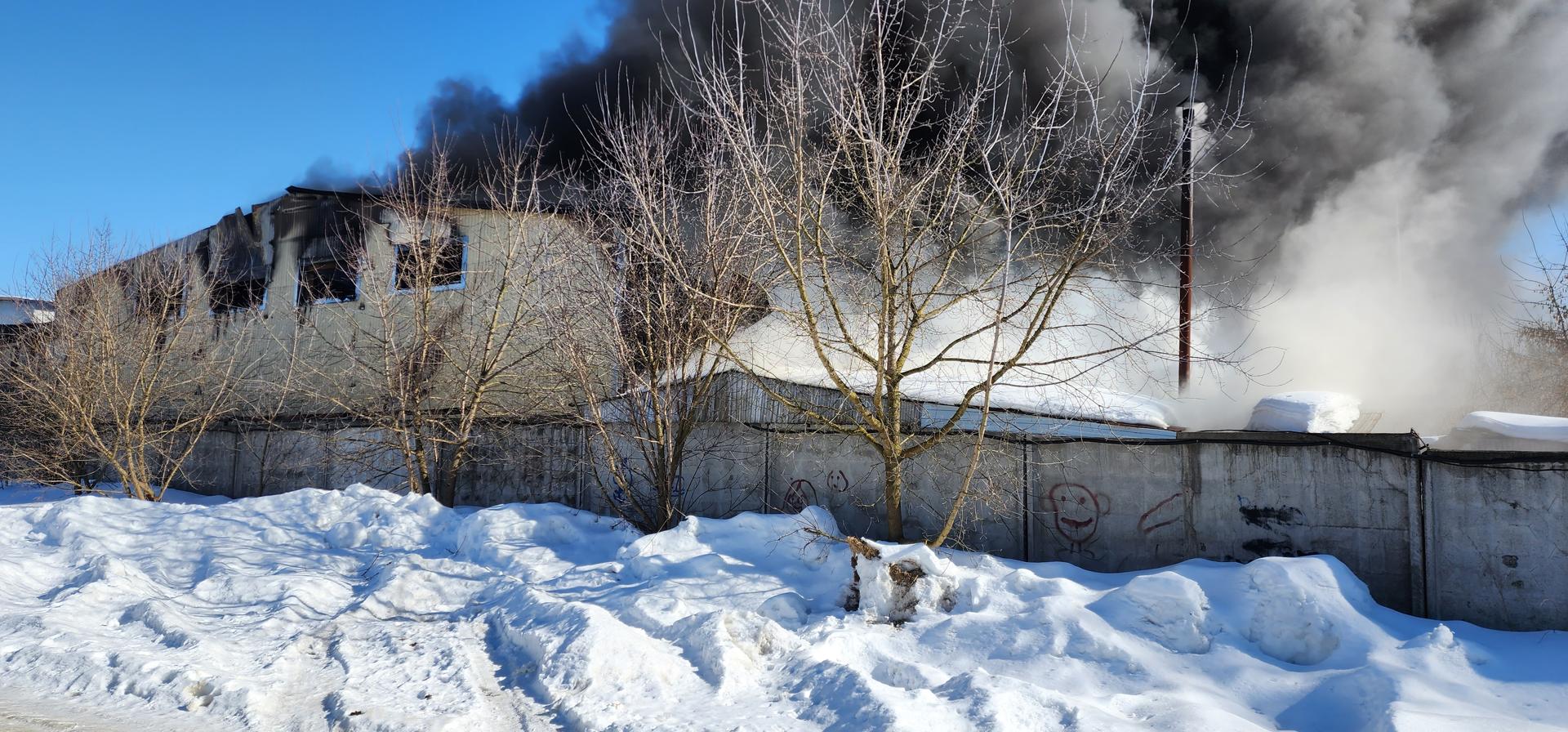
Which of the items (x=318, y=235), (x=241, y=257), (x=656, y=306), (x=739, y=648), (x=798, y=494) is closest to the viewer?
(x=739, y=648)

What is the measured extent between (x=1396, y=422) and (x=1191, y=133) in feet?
57.0

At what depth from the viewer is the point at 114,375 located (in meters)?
13.1

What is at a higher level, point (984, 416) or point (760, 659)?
point (984, 416)

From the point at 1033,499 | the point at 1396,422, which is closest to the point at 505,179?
the point at 1033,499

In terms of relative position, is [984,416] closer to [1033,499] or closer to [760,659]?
[1033,499]

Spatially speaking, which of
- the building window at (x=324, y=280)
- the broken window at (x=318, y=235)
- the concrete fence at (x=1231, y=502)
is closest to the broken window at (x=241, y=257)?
the broken window at (x=318, y=235)

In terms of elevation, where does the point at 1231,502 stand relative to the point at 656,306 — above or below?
below

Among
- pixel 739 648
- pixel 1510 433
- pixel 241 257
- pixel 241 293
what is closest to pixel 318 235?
pixel 241 257

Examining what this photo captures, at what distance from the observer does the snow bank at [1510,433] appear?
9648 mm

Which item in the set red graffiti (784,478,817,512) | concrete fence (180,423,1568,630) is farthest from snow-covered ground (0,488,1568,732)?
red graffiti (784,478,817,512)

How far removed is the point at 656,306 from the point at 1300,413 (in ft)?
31.4

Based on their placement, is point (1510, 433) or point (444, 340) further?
point (444, 340)

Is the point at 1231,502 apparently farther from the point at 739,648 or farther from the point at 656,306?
the point at 656,306

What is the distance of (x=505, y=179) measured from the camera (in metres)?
11.7
